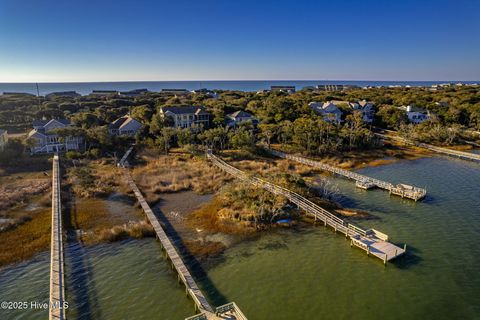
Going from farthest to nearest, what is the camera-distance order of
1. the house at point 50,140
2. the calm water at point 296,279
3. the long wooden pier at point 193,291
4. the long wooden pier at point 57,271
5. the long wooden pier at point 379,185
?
the house at point 50,140
the long wooden pier at point 379,185
the calm water at point 296,279
the long wooden pier at point 193,291
the long wooden pier at point 57,271

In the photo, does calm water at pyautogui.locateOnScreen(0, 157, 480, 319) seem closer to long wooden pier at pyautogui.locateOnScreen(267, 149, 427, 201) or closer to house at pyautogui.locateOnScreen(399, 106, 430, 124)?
long wooden pier at pyautogui.locateOnScreen(267, 149, 427, 201)

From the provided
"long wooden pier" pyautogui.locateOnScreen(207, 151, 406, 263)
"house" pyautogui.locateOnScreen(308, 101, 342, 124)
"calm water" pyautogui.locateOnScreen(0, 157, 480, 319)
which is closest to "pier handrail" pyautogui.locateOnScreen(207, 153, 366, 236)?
"long wooden pier" pyautogui.locateOnScreen(207, 151, 406, 263)

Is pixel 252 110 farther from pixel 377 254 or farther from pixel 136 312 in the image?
pixel 136 312

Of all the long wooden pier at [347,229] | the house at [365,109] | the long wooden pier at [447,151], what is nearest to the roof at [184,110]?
the long wooden pier at [347,229]

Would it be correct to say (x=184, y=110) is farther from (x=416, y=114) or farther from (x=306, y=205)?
(x=416, y=114)

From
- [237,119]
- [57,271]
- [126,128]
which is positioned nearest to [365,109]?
[237,119]

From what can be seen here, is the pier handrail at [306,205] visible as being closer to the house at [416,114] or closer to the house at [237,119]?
the house at [237,119]
